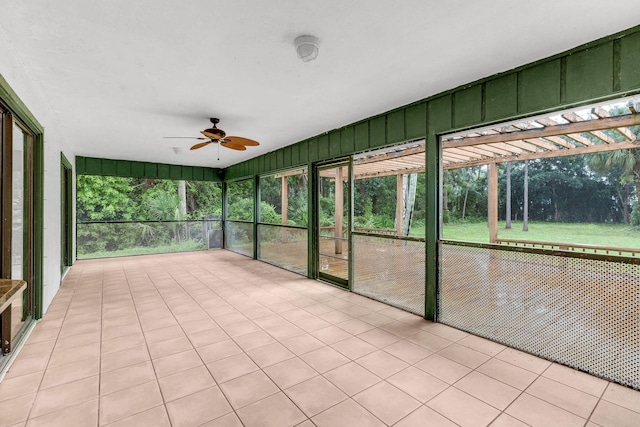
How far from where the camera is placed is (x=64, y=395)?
193 cm

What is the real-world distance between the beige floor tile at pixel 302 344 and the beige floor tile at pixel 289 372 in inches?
6.4

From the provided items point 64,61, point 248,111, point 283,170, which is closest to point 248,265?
point 283,170

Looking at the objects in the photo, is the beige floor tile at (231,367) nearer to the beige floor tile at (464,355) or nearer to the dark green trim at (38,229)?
the beige floor tile at (464,355)

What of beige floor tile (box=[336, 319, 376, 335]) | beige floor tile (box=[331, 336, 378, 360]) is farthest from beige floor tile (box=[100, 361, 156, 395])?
beige floor tile (box=[336, 319, 376, 335])

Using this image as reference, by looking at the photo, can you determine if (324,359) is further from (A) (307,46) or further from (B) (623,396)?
(A) (307,46)

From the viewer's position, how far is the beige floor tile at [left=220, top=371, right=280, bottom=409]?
1.88 metres

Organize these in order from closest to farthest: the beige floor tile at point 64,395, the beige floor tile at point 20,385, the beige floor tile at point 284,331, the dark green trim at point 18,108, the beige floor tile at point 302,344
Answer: the beige floor tile at point 64,395 → the beige floor tile at point 20,385 → the dark green trim at point 18,108 → the beige floor tile at point 302,344 → the beige floor tile at point 284,331

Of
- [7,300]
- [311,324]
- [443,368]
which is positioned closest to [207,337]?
[311,324]

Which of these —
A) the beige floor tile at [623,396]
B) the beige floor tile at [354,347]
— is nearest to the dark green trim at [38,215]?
the beige floor tile at [354,347]

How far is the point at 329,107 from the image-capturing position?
368 centimetres

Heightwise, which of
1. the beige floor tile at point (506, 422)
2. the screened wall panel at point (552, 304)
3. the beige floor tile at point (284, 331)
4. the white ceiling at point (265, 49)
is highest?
the white ceiling at point (265, 49)

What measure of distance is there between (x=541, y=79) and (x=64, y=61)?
160 inches

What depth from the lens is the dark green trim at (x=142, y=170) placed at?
280 inches

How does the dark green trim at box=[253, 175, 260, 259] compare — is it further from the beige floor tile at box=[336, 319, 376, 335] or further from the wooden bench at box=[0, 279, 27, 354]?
the wooden bench at box=[0, 279, 27, 354]
